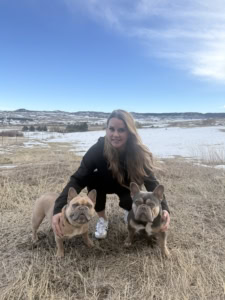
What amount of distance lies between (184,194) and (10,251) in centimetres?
405

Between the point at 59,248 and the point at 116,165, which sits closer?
the point at 59,248

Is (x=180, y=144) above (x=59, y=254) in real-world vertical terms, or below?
below

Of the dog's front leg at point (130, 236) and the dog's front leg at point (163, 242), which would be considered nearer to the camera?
the dog's front leg at point (163, 242)

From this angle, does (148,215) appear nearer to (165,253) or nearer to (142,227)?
(142,227)

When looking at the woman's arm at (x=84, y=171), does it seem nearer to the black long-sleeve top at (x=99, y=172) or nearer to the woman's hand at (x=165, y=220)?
the black long-sleeve top at (x=99, y=172)

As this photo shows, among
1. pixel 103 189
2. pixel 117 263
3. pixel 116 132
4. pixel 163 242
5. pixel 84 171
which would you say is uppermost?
pixel 116 132

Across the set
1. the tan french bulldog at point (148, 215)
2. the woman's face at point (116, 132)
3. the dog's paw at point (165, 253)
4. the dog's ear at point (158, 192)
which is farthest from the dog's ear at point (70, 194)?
the dog's paw at point (165, 253)

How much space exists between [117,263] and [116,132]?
181cm

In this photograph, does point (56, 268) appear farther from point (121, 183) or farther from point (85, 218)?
point (121, 183)

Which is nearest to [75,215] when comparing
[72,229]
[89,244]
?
[72,229]

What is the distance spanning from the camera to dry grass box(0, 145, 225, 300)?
297 cm

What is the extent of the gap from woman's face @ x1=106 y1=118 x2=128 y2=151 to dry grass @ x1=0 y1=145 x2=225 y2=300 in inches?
57.3

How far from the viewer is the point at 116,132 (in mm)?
4051

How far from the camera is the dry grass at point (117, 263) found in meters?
2.97
